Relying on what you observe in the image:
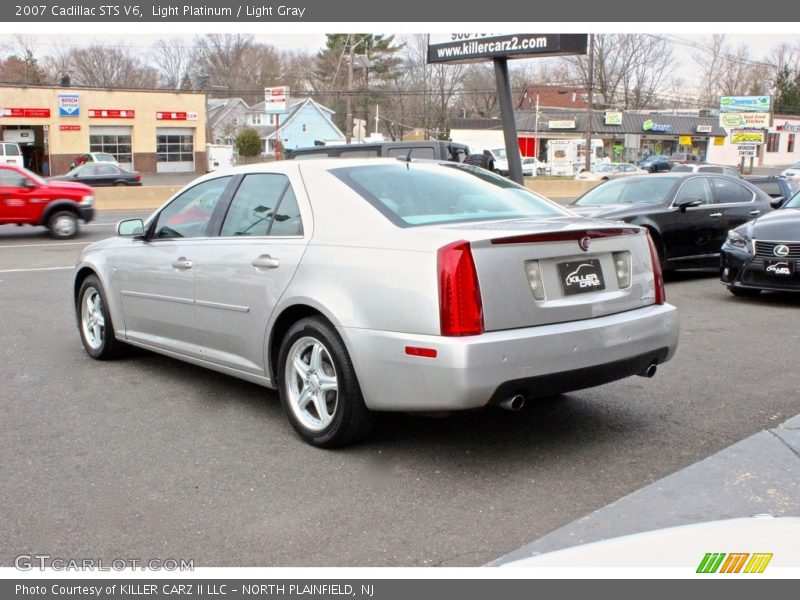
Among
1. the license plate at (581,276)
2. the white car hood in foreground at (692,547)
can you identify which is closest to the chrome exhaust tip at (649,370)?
the license plate at (581,276)

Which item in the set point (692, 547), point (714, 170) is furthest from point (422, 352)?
point (714, 170)

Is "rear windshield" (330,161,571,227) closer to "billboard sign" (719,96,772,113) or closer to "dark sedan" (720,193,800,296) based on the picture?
"dark sedan" (720,193,800,296)

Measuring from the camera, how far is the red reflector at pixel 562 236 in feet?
14.7

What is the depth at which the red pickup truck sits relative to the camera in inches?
705

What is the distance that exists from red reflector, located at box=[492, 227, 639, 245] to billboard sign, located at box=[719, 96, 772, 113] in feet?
261

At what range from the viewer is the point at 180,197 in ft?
21.3

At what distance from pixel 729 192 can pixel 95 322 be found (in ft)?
29.7

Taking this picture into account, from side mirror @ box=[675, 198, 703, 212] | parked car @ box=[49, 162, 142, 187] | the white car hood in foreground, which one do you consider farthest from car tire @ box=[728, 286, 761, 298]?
parked car @ box=[49, 162, 142, 187]

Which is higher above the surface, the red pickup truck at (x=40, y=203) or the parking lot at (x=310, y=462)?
the red pickup truck at (x=40, y=203)

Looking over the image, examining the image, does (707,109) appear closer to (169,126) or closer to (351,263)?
(169,126)

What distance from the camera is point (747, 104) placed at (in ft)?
257

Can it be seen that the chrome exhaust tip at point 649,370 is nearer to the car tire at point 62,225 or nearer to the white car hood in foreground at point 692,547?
the white car hood in foreground at point 692,547

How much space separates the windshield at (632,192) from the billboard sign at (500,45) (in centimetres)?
743

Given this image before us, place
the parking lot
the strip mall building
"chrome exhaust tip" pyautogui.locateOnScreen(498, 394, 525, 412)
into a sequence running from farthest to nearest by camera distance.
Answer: the strip mall building < "chrome exhaust tip" pyautogui.locateOnScreen(498, 394, 525, 412) < the parking lot
